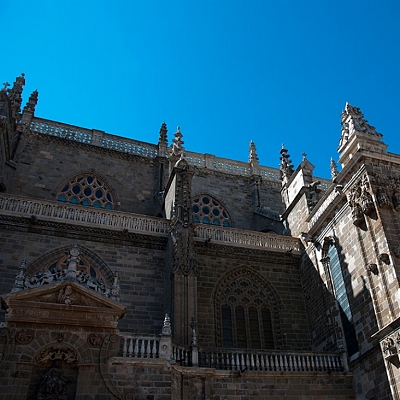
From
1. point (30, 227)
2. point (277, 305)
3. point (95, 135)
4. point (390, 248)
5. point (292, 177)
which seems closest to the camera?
point (390, 248)

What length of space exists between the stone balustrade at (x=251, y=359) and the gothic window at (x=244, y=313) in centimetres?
182

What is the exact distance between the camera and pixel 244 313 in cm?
1519

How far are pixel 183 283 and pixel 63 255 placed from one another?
376 centimetres

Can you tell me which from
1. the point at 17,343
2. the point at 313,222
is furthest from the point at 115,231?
the point at 313,222

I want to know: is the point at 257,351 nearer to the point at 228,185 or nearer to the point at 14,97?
the point at 228,185

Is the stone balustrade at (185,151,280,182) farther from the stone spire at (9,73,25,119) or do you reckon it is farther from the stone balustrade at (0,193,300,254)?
the stone spire at (9,73,25,119)

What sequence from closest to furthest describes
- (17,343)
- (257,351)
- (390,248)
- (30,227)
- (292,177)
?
(17,343), (390,248), (257,351), (30,227), (292,177)

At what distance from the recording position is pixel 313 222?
16.1 metres

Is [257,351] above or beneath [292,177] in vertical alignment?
beneath

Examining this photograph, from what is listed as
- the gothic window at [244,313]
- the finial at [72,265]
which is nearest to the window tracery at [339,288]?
the gothic window at [244,313]

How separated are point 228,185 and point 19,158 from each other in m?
9.13

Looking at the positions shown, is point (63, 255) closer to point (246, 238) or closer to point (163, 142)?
point (246, 238)

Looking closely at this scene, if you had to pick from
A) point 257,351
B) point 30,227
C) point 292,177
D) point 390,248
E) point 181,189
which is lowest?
point 257,351

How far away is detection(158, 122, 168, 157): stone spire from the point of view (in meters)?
21.9
